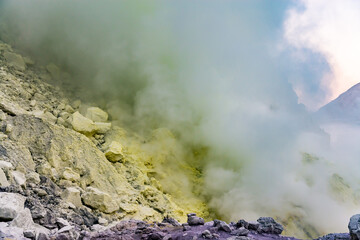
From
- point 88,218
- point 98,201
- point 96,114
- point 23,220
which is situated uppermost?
point 96,114

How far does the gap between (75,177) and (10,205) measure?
2.73m

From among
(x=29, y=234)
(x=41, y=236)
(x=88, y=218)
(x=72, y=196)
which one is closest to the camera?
(x=29, y=234)

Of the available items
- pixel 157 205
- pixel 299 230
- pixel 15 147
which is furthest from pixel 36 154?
pixel 299 230

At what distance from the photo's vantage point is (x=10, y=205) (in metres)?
4.21

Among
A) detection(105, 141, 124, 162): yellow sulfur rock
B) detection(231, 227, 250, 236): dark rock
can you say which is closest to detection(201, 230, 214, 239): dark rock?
detection(231, 227, 250, 236): dark rock

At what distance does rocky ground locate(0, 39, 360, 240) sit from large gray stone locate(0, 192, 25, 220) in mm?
14

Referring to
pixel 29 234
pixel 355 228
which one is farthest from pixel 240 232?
pixel 29 234

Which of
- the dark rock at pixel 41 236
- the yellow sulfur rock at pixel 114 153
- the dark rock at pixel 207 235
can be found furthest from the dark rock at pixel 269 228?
the yellow sulfur rock at pixel 114 153

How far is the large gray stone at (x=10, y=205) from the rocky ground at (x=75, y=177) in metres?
0.01

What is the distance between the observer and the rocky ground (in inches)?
194

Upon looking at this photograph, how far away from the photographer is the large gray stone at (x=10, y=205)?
4.07 metres

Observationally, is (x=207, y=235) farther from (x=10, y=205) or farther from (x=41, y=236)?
(x=10, y=205)

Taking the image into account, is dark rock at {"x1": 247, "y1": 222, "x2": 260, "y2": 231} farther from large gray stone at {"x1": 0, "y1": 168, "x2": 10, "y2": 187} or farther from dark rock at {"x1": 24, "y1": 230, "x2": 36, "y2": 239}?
large gray stone at {"x1": 0, "y1": 168, "x2": 10, "y2": 187}

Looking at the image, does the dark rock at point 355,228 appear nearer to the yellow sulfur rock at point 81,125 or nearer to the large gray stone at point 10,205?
the large gray stone at point 10,205
